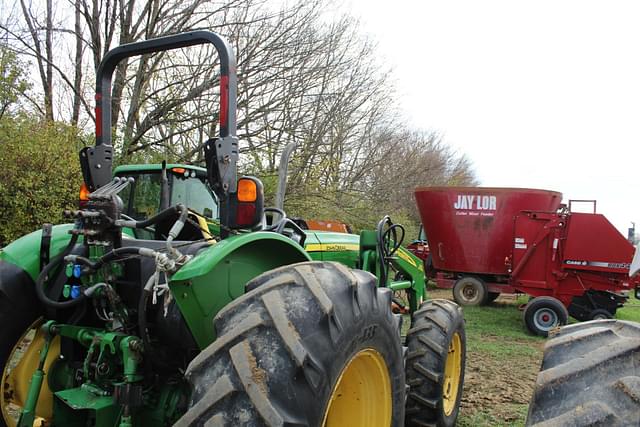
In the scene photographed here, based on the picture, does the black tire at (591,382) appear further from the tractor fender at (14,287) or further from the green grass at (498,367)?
the green grass at (498,367)

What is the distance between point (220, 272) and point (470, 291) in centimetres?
985

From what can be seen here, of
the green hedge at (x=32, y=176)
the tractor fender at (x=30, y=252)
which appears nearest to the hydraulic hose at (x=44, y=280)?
the tractor fender at (x=30, y=252)

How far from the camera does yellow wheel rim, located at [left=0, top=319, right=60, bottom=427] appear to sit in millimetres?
2771

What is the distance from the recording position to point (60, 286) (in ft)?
8.77

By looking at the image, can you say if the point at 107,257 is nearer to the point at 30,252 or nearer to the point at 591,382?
the point at 30,252

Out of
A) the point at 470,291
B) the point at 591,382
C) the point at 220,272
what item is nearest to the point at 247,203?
the point at 220,272

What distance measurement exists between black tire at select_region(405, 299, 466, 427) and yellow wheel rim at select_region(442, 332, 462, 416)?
0.14m

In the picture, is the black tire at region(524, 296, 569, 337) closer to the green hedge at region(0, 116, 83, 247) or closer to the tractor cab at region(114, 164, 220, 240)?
the tractor cab at region(114, 164, 220, 240)

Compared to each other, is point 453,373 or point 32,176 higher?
point 32,176

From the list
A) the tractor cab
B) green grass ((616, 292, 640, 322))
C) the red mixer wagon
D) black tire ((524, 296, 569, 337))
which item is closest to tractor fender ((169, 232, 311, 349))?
the tractor cab

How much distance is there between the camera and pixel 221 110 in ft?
7.92

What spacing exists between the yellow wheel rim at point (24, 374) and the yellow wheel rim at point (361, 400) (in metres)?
1.47

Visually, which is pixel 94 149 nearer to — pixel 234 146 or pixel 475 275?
pixel 234 146

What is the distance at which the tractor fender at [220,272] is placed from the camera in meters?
2.11
